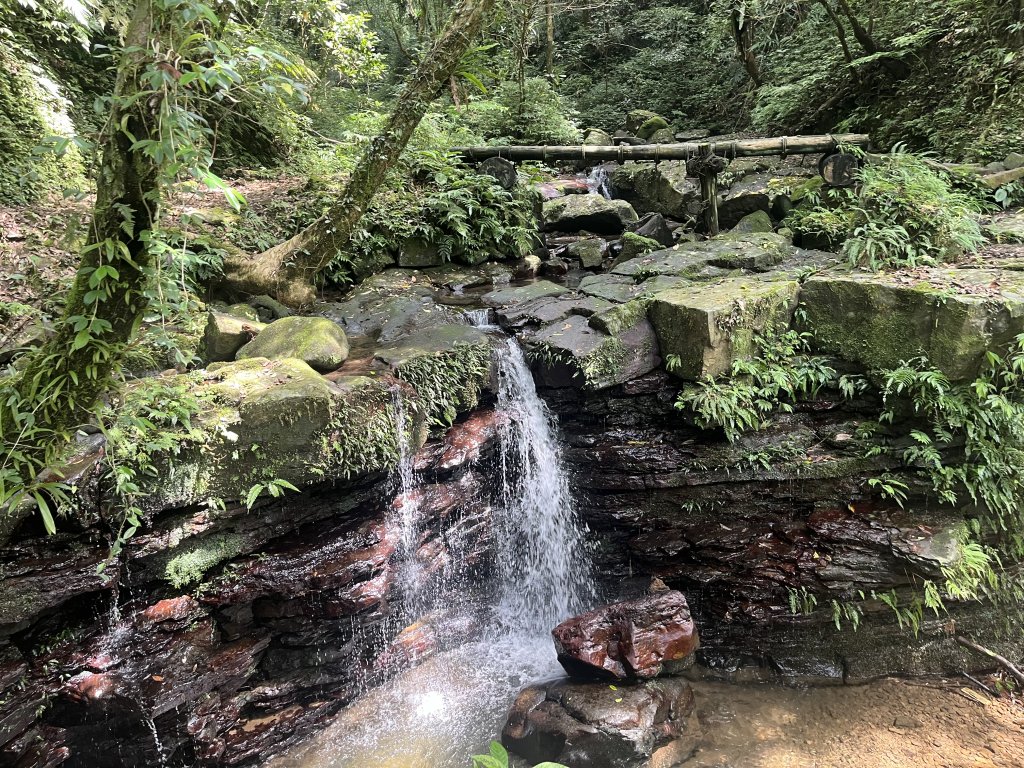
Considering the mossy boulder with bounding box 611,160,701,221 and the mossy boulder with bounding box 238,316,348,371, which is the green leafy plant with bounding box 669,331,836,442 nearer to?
the mossy boulder with bounding box 238,316,348,371

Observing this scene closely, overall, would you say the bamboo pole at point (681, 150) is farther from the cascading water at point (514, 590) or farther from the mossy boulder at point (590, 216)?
the cascading water at point (514, 590)

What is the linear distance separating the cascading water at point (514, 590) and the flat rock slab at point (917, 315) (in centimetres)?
303

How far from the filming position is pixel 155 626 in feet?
13.8

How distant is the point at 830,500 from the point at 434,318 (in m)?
4.67

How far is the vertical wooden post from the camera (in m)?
8.27

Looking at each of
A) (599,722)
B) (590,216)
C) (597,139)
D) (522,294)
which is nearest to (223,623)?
(599,722)

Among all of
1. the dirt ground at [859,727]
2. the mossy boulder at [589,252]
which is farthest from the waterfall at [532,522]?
the mossy boulder at [589,252]

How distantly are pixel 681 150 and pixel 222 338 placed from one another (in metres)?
6.94

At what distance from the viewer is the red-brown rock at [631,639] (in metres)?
5.07

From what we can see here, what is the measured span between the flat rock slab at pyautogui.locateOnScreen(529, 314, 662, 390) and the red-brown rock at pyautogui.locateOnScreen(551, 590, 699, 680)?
2.20 meters

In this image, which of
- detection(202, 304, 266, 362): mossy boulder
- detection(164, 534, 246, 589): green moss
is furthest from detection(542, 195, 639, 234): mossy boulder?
detection(164, 534, 246, 589): green moss

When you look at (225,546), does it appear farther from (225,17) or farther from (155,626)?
(225,17)

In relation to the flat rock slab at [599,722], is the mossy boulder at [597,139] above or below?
above

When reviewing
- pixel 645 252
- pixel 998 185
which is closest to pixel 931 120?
pixel 998 185
